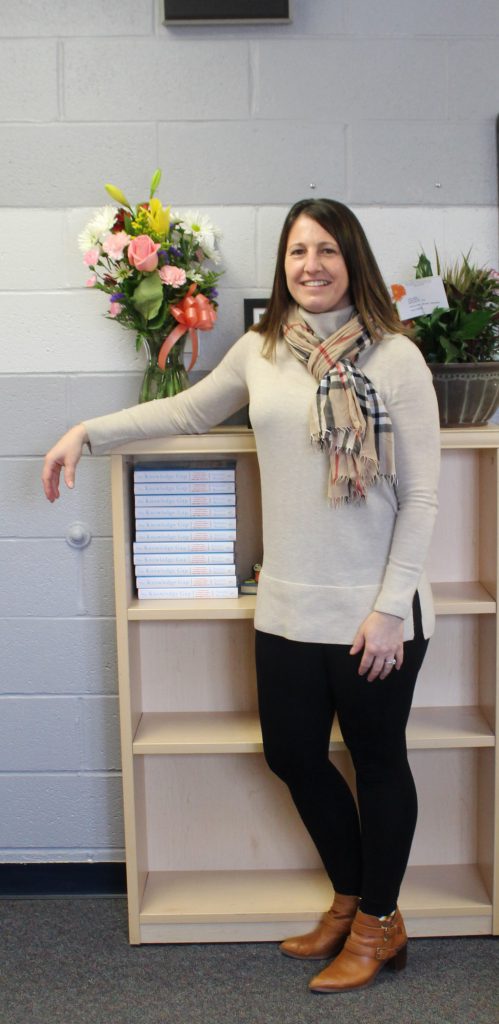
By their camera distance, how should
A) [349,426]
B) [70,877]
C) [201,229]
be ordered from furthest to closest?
1. [70,877]
2. [201,229]
3. [349,426]

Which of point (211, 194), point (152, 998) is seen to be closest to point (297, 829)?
point (152, 998)

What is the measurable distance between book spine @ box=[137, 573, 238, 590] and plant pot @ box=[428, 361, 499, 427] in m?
0.61

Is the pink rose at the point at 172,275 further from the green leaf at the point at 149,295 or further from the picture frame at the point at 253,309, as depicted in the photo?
the picture frame at the point at 253,309

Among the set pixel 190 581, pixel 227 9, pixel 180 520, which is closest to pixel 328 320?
pixel 180 520

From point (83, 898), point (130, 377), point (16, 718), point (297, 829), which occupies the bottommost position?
point (83, 898)

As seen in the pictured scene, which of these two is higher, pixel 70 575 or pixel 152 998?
pixel 70 575

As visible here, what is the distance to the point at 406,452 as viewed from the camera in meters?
1.91

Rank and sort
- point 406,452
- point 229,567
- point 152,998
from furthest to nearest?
point 229,567 → point 152,998 → point 406,452

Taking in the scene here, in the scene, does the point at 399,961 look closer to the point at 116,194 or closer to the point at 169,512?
the point at 169,512

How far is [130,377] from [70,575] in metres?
0.52

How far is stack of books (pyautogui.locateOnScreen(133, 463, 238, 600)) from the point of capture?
2248 millimetres

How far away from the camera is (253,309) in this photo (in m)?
2.37

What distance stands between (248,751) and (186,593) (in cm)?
39

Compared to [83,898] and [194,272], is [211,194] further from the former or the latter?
[83,898]
